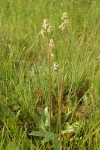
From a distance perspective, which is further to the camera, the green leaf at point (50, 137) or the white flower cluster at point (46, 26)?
the green leaf at point (50, 137)

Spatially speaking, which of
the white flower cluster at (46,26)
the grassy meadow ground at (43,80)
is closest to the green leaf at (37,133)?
the grassy meadow ground at (43,80)

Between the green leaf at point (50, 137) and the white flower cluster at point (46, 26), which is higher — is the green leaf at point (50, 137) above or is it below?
below

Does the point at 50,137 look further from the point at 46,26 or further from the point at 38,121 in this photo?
the point at 46,26

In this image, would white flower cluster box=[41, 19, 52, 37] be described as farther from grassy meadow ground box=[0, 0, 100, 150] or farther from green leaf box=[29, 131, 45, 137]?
green leaf box=[29, 131, 45, 137]

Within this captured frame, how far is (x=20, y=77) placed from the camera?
200 centimetres

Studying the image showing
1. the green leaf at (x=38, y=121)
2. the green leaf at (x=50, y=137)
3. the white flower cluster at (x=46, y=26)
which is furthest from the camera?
the green leaf at (x=38, y=121)

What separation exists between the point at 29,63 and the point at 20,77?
11.3 inches

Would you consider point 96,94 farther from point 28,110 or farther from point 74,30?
point 74,30

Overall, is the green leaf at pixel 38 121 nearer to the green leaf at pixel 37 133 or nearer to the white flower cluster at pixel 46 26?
the green leaf at pixel 37 133

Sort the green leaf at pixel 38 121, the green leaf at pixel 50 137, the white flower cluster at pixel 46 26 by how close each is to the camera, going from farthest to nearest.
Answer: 1. the green leaf at pixel 38 121
2. the green leaf at pixel 50 137
3. the white flower cluster at pixel 46 26

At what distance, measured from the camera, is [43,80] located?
1943mm

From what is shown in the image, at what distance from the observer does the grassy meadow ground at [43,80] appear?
5.34ft

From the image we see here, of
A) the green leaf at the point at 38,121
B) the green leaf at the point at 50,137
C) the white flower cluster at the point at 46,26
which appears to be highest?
the white flower cluster at the point at 46,26

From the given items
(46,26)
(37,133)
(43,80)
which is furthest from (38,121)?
(46,26)
